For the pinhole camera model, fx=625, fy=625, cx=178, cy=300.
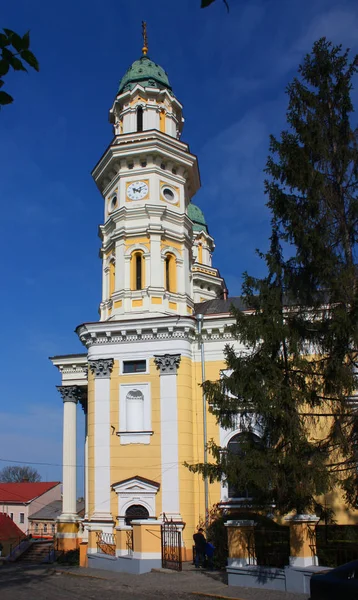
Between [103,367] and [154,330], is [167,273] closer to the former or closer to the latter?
[154,330]

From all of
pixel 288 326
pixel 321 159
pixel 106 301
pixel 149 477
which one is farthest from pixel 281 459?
pixel 106 301

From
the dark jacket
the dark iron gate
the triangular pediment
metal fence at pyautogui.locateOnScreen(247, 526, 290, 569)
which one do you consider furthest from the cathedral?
metal fence at pyautogui.locateOnScreen(247, 526, 290, 569)

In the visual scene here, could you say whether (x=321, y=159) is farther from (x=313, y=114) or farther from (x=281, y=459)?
(x=281, y=459)

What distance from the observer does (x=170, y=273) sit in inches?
1066

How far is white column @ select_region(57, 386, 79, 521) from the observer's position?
2821cm

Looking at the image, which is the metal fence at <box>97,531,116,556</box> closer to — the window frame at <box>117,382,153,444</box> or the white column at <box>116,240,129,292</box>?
the window frame at <box>117,382,153,444</box>

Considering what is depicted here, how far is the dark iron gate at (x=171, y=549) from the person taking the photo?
60.6 ft

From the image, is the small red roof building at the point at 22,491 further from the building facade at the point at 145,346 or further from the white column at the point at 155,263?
the white column at the point at 155,263

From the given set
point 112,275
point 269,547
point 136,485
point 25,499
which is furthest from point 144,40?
point 25,499

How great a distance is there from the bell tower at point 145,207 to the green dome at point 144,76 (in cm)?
7

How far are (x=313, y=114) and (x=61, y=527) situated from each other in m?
20.5

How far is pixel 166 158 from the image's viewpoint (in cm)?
2791

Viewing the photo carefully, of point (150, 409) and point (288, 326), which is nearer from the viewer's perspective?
point (288, 326)

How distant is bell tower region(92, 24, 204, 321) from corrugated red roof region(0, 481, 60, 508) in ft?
126
